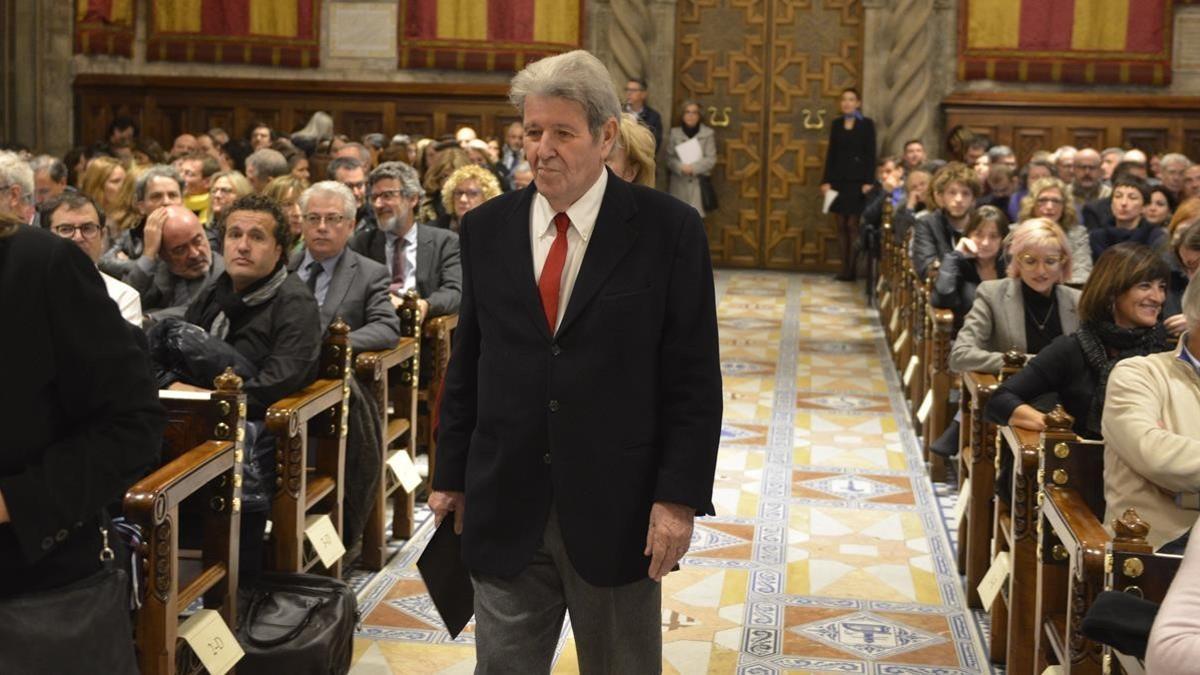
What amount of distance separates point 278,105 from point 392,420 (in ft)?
35.6

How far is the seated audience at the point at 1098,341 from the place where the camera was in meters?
4.71

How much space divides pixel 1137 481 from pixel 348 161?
19.3 feet

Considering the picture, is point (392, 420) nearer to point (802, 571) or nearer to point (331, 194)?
point (331, 194)

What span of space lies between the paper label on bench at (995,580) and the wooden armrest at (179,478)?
90.7 inches

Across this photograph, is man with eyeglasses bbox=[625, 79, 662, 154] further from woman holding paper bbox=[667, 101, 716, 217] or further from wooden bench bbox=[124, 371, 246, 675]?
wooden bench bbox=[124, 371, 246, 675]

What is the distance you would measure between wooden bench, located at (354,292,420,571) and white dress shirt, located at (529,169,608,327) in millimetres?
2830

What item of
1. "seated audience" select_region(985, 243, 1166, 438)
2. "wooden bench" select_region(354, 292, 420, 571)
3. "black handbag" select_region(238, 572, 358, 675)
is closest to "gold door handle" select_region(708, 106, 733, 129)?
"wooden bench" select_region(354, 292, 420, 571)

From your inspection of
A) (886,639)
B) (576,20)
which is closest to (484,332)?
(886,639)

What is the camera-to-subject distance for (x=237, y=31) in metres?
16.5

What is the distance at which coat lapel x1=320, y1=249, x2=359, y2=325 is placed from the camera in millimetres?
5992

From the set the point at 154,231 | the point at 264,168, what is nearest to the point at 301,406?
the point at 154,231

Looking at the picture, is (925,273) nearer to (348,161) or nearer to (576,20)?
(348,161)

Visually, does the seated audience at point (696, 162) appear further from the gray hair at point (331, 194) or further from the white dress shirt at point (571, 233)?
the white dress shirt at point (571, 233)

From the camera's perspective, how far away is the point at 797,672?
4719 mm
